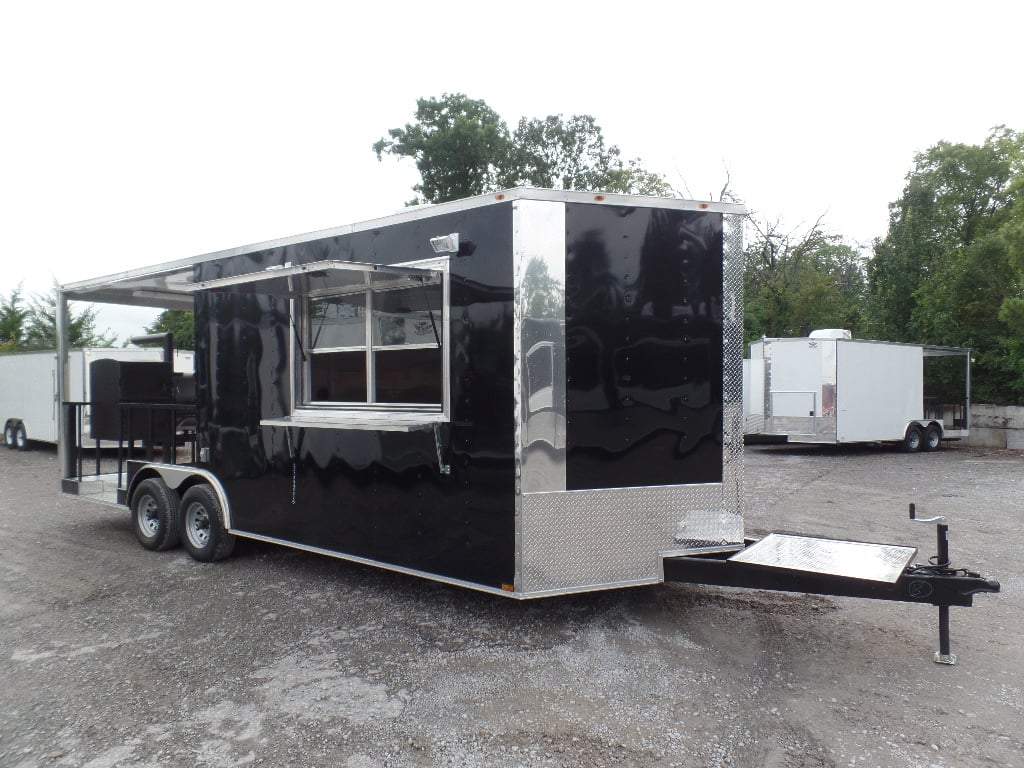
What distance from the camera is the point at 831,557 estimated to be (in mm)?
4547

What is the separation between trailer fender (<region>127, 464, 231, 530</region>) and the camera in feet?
20.7

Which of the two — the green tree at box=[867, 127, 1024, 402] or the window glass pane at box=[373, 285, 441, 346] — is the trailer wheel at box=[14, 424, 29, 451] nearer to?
the window glass pane at box=[373, 285, 441, 346]

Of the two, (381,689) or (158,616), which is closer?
(381,689)

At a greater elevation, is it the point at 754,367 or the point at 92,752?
the point at 754,367

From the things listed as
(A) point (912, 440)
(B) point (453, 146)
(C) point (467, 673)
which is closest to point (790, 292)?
(A) point (912, 440)

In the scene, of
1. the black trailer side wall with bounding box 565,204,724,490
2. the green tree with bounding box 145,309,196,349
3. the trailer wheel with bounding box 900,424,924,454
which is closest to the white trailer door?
the trailer wheel with bounding box 900,424,924,454

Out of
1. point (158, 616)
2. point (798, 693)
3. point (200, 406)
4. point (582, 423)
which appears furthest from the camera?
point (200, 406)

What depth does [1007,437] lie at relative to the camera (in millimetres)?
19172

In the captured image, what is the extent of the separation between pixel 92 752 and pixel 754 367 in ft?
47.5

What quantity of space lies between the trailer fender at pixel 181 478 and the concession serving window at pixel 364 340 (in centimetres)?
103

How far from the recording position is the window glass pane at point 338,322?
5.46 metres

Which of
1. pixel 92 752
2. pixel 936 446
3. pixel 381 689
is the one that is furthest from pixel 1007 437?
pixel 92 752

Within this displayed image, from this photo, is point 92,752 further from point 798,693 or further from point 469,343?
point 798,693

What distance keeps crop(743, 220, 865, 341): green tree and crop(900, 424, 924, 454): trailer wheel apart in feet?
23.7
